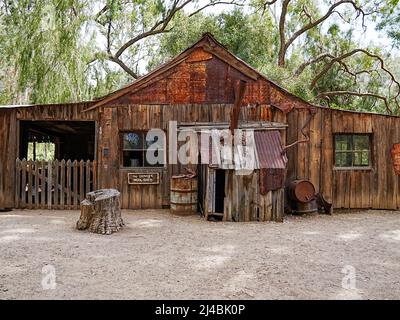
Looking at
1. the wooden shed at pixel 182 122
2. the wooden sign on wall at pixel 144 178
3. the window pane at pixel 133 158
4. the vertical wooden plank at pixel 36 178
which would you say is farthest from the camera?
the window pane at pixel 133 158

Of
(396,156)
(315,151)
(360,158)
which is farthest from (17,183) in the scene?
(396,156)

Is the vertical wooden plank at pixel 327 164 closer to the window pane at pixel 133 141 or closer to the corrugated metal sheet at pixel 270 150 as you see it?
the corrugated metal sheet at pixel 270 150

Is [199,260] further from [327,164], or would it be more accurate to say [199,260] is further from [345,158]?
[345,158]

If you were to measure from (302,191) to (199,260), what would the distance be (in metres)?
5.22

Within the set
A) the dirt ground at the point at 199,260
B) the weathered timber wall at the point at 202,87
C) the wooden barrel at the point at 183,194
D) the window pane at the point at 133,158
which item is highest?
the weathered timber wall at the point at 202,87

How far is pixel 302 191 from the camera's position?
388 inches

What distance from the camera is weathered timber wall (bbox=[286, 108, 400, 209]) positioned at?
10.6 m

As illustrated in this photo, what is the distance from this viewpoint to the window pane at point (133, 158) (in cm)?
1109

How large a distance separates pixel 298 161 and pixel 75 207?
21.5 ft

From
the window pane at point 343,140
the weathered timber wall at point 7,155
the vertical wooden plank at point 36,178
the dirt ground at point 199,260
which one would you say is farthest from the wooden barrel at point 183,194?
the window pane at point 343,140

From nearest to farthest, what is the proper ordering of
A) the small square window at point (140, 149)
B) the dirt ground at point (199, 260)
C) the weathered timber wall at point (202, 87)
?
the dirt ground at point (199, 260)
the weathered timber wall at point (202, 87)
the small square window at point (140, 149)

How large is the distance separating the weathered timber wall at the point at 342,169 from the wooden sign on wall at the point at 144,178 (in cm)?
389

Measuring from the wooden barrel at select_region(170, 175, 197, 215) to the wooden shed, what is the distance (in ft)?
2.72
